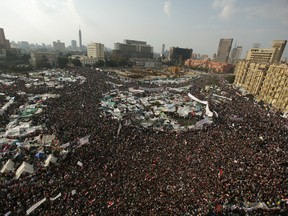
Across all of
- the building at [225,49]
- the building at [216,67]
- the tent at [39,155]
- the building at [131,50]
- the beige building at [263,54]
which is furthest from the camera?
the building at [225,49]

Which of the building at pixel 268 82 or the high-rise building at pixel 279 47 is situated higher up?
the high-rise building at pixel 279 47

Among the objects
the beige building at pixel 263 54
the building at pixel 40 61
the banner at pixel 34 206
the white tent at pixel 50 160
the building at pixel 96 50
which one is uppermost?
the beige building at pixel 263 54

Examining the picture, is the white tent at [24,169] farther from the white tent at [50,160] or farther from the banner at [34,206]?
the banner at [34,206]

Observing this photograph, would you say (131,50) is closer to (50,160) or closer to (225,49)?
(225,49)

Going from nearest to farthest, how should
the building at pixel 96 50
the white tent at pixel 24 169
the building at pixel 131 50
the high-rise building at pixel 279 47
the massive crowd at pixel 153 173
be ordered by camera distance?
the massive crowd at pixel 153 173 < the white tent at pixel 24 169 < the high-rise building at pixel 279 47 < the building at pixel 96 50 < the building at pixel 131 50

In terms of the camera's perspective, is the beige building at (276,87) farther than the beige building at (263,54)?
No

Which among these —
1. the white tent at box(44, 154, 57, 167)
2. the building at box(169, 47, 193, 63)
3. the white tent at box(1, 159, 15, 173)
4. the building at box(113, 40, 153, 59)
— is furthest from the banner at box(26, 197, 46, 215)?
the building at box(169, 47, 193, 63)

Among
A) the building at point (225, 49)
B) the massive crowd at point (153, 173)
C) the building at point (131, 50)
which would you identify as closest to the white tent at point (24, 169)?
the massive crowd at point (153, 173)
